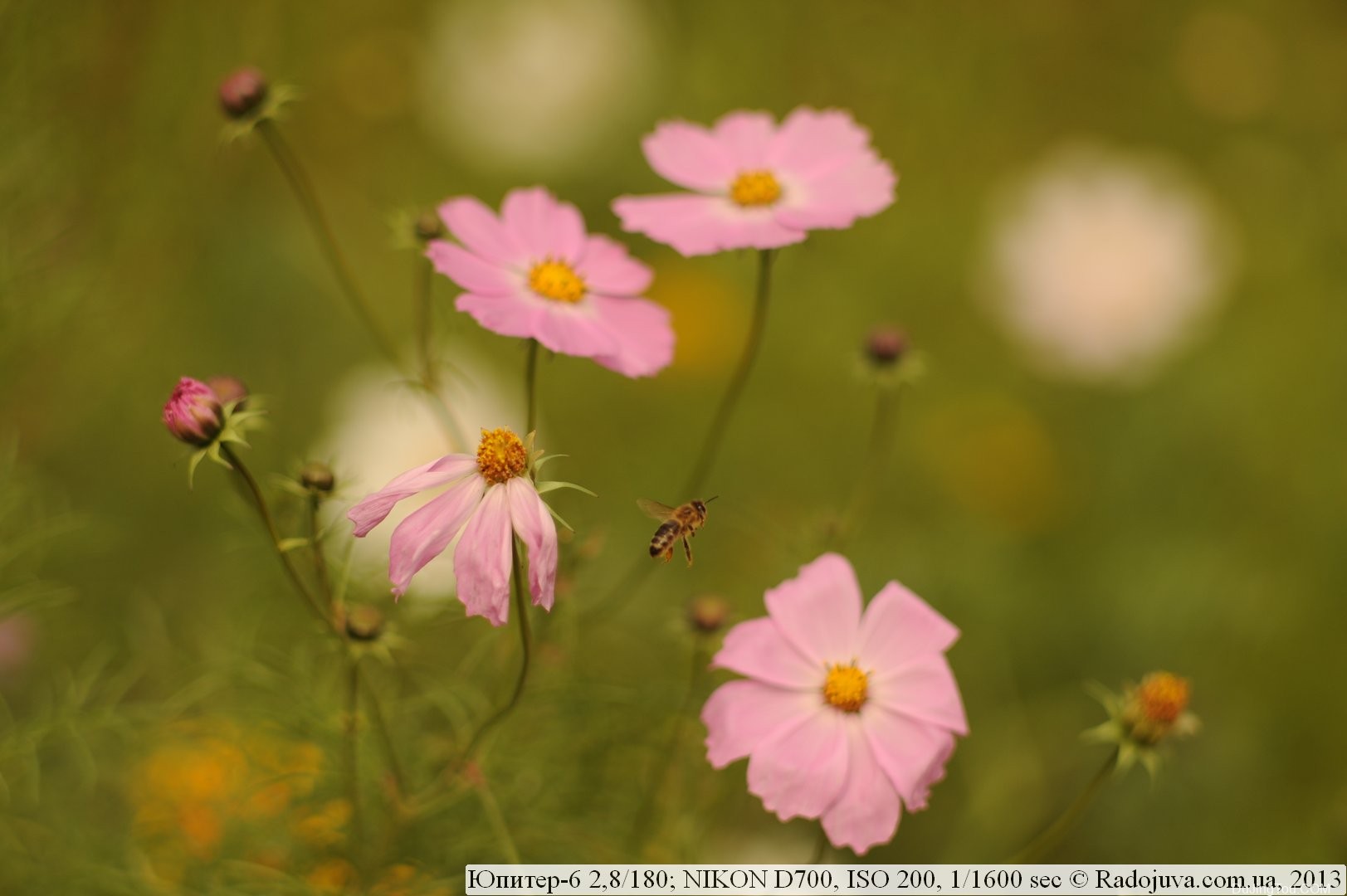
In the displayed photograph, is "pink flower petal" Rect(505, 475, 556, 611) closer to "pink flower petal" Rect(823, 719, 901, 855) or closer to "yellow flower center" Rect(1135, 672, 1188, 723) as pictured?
"pink flower petal" Rect(823, 719, 901, 855)

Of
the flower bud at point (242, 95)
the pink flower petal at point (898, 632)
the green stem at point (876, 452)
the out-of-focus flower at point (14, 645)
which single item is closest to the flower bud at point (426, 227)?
the flower bud at point (242, 95)

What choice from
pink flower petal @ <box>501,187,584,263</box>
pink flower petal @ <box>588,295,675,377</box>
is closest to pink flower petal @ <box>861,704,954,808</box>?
pink flower petal @ <box>588,295,675,377</box>

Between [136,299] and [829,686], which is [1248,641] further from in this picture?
[136,299]

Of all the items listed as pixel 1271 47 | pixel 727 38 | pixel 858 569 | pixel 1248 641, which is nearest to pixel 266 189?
Answer: pixel 727 38

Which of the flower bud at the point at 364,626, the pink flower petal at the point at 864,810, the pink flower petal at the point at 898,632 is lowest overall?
the pink flower petal at the point at 864,810

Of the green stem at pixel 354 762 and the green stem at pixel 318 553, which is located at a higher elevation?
the green stem at pixel 318 553

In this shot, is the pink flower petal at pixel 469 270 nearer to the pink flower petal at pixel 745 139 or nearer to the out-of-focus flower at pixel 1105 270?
the pink flower petal at pixel 745 139

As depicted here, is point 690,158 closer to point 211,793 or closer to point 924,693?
point 924,693
